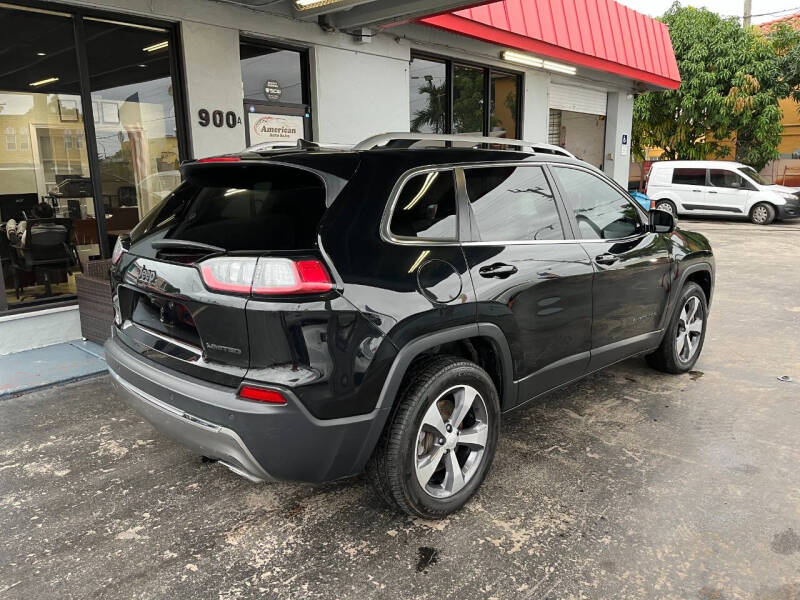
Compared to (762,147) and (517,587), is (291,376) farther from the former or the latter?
(762,147)

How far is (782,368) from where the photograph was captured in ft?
16.8

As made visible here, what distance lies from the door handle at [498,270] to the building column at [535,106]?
27.1ft

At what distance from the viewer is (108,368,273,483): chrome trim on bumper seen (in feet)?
7.81

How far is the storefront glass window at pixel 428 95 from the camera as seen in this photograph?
898cm

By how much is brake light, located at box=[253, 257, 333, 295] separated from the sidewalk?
341 cm

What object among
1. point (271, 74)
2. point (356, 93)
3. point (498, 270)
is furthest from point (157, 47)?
point (498, 270)

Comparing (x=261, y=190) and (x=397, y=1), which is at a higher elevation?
(x=397, y=1)

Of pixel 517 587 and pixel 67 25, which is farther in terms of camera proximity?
pixel 67 25

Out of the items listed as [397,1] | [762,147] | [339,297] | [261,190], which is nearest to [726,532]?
[339,297]

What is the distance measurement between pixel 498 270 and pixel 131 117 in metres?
5.11

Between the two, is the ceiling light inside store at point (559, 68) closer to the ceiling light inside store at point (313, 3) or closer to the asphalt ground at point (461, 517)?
the ceiling light inside store at point (313, 3)

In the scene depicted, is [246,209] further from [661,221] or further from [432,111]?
[432,111]

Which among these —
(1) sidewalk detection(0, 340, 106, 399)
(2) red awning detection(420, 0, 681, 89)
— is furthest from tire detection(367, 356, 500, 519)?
(2) red awning detection(420, 0, 681, 89)

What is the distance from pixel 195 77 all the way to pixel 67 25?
1.20m
